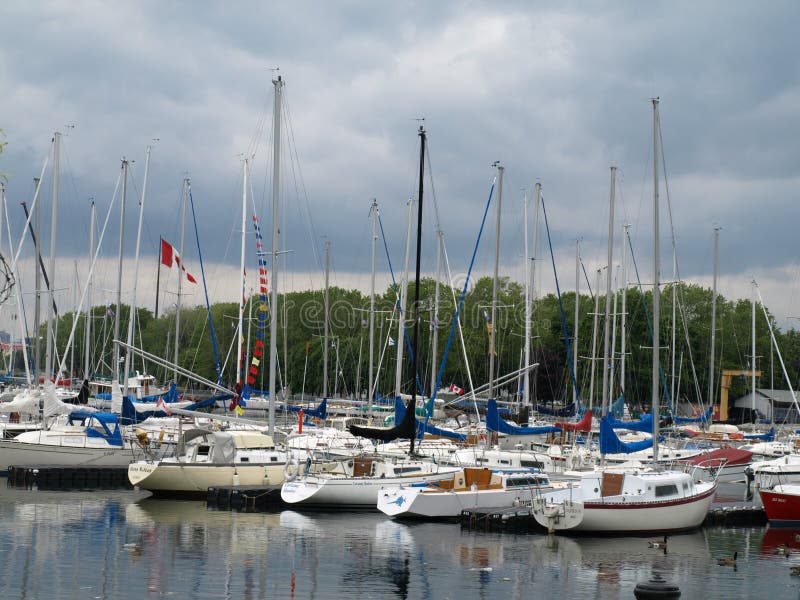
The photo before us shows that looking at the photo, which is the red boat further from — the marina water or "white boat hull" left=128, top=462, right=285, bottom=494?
"white boat hull" left=128, top=462, right=285, bottom=494

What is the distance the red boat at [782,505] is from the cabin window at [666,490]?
17.0 feet

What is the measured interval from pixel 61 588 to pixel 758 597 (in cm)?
1770

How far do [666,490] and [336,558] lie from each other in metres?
12.7

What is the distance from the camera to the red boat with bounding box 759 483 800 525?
3925 cm

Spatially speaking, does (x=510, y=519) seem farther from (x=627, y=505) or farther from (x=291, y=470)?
(x=291, y=470)

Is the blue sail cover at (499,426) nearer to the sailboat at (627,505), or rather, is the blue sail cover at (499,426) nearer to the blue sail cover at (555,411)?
the sailboat at (627,505)

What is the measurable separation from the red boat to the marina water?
76 centimetres

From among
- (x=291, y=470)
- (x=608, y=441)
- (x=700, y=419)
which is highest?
(x=608, y=441)

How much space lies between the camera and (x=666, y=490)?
35906mm

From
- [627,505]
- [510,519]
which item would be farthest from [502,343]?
[627,505]

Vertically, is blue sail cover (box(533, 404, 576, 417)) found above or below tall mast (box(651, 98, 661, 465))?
below

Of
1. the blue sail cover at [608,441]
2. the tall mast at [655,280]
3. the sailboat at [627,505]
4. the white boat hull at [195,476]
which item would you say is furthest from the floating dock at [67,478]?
the tall mast at [655,280]

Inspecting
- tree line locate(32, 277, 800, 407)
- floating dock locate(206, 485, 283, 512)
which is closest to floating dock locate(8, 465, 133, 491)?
floating dock locate(206, 485, 283, 512)

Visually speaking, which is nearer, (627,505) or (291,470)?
(627,505)
